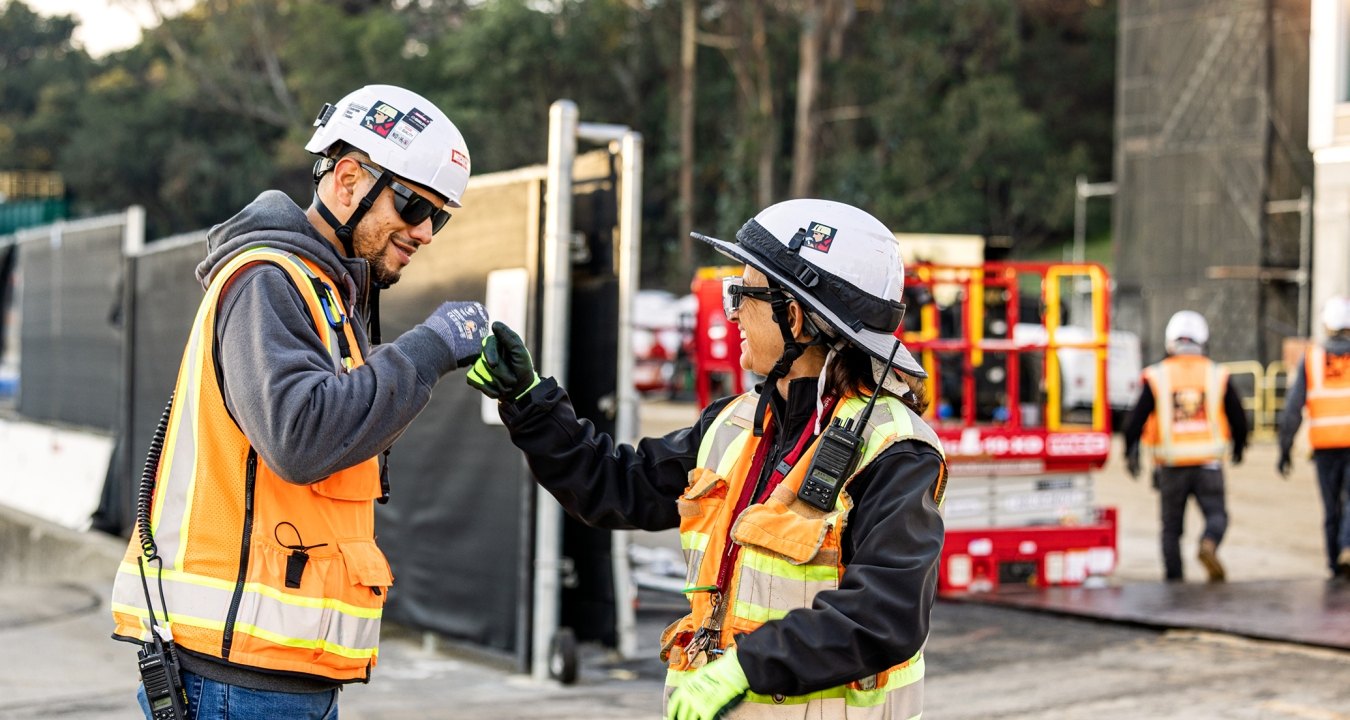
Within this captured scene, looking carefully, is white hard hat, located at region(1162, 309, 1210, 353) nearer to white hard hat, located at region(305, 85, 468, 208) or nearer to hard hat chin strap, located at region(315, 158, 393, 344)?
white hard hat, located at region(305, 85, 468, 208)

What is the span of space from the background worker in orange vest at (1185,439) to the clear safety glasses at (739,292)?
8.89 metres

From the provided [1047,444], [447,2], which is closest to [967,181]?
[447,2]

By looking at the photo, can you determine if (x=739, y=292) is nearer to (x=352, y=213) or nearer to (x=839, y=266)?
(x=839, y=266)

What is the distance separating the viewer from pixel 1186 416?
11602 mm

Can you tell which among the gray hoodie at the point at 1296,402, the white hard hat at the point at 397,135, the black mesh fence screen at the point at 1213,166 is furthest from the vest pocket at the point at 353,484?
the black mesh fence screen at the point at 1213,166

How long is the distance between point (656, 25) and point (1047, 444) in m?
38.3

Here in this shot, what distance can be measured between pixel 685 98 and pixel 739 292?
4332 cm

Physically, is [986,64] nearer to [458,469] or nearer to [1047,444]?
[1047,444]

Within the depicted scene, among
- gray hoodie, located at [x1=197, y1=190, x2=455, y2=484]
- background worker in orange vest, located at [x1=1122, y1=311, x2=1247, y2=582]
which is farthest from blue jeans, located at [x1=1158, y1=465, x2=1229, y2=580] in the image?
gray hoodie, located at [x1=197, y1=190, x2=455, y2=484]

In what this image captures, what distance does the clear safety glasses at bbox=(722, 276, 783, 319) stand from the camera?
3.24 meters

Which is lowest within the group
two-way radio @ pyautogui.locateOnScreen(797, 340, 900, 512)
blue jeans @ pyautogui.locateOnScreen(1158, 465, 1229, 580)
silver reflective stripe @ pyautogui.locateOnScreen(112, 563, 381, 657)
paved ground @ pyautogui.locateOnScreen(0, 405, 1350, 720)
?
paved ground @ pyautogui.locateOnScreen(0, 405, 1350, 720)

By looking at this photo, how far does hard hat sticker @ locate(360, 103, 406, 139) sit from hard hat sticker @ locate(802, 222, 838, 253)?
94cm

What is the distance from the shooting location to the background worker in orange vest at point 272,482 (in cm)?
295

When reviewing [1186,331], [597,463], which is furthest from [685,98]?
[597,463]
